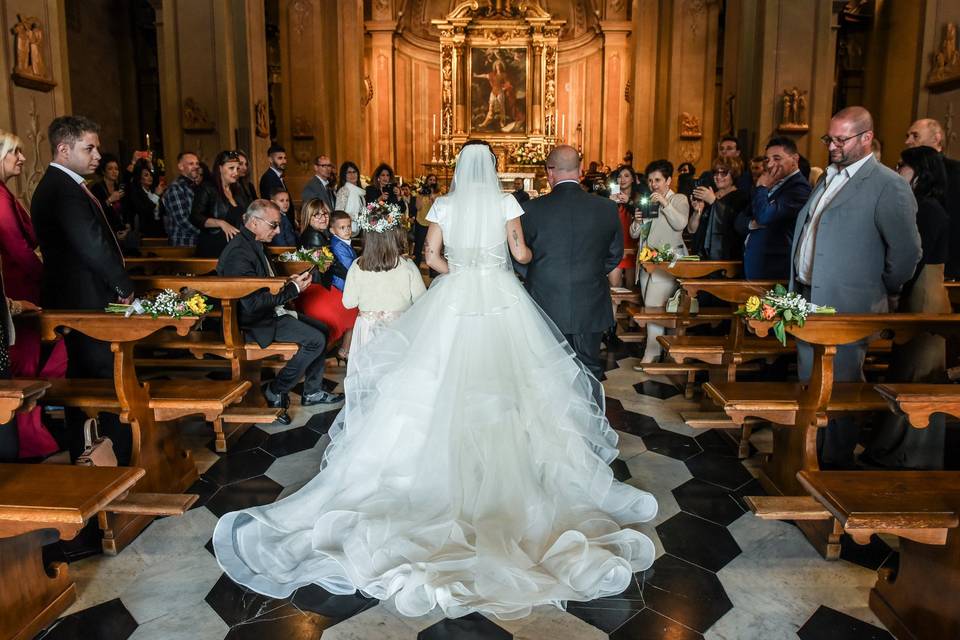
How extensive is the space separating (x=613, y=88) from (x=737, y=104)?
769 cm

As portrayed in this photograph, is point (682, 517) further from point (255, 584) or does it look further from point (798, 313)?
point (255, 584)

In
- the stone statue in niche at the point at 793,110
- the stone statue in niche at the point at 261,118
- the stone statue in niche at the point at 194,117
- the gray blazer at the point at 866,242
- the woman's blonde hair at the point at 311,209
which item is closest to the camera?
the gray blazer at the point at 866,242

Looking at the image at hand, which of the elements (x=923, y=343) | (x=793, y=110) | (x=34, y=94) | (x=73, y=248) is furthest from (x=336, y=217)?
(x=793, y=110)

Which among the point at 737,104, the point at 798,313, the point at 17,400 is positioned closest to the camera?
the point at 17,400

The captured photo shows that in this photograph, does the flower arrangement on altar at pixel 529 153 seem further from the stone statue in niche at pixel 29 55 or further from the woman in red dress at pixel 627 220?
the stone statue in niche at pixel 29 55

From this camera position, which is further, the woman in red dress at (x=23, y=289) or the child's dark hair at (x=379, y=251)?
the child's dark hair at (x=379, y=251)

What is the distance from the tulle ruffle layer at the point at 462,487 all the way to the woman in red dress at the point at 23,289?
93 cm

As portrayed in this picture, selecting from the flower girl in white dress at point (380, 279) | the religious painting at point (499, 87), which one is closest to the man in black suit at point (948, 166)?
the flower girl in white dress at point (380, 279)

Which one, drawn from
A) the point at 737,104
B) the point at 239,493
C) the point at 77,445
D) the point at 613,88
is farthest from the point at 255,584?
the point at 613,88

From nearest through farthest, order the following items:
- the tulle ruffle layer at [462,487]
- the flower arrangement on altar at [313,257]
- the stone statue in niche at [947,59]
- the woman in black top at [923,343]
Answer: the tulle ruffle layer at [462,487], the woman in black top at [923,343], the flower arrangement on altar at [313,257], the stone statue in niche at [947,59]

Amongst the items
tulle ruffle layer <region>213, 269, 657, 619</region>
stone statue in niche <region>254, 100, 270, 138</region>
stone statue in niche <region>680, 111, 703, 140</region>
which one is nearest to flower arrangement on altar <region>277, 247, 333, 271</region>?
tulle ruffle layer <region>213, 269, 657, 619</region>

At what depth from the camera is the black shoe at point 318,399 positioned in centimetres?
493

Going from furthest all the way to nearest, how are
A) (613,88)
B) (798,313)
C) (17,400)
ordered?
1. (613,88)
2. (798,313)
3. (17,400)

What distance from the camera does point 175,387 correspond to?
11.9ft
